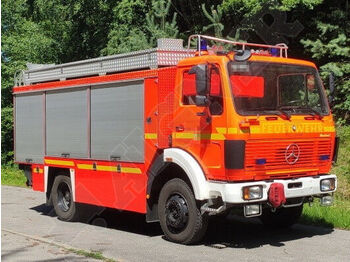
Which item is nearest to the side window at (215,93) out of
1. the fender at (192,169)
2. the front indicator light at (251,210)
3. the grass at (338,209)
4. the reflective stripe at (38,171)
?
the fender at (192,169)

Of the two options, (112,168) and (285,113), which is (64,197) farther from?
(285,113)

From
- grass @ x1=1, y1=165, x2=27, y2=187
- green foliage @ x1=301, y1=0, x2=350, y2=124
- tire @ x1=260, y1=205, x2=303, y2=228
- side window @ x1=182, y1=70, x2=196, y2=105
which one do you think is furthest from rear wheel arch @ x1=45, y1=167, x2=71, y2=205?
grass @ x1=1, y1=165, x2=27, y2=187

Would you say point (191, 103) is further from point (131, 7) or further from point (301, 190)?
point (131, 7)

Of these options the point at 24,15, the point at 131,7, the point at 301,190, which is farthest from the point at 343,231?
the point at 24,15

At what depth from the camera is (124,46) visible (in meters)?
17.1

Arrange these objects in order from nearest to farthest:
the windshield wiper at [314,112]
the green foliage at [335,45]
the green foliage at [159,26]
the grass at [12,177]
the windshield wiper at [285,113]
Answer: the windshield wiper at [285,113], the windshield wiper at [314,112], the green foliage at [335,45], the green foliage at [159,26], the grass at [12,177]

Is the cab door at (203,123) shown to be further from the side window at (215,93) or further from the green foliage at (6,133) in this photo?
the green foliage at (6,133)

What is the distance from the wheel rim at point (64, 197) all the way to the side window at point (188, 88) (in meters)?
3.84

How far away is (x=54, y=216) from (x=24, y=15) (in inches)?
663

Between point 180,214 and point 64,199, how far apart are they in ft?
12.1

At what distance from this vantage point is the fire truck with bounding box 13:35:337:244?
773 cm

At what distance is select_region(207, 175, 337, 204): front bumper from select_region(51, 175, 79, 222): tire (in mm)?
3863

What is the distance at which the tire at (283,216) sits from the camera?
946 centimetres

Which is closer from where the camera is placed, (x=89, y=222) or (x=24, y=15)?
(x=89, y=222)
